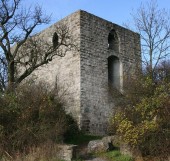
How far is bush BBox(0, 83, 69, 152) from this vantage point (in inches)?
481

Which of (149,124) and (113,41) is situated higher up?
(113,41)

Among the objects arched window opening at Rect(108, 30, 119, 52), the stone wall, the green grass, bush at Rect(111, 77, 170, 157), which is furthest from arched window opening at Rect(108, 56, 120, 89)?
the green grass

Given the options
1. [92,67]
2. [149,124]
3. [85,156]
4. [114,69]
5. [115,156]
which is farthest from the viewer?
[114,69]

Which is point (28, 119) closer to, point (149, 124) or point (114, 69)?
point (149, 124)

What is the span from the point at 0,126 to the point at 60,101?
2915 mm

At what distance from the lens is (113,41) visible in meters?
20.3

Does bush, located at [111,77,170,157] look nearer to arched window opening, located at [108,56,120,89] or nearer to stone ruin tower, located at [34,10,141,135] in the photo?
stone ruin tower, located at [34,10,141,135]

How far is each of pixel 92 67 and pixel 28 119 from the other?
6.53m

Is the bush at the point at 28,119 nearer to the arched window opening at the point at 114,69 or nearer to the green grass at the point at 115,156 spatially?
the green grass at the point at 115,156

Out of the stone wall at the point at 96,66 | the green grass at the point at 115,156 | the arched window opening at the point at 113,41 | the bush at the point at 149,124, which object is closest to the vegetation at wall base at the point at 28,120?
the green grass at the point at 115,156

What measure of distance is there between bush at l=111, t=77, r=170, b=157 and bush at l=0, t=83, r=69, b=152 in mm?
2208

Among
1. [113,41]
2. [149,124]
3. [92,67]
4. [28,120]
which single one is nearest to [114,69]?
[113,41]

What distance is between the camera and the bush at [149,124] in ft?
35.5

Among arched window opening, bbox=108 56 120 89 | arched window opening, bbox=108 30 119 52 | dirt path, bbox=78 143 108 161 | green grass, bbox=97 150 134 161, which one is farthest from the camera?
arched window opening, bbox=108 30 119 52
